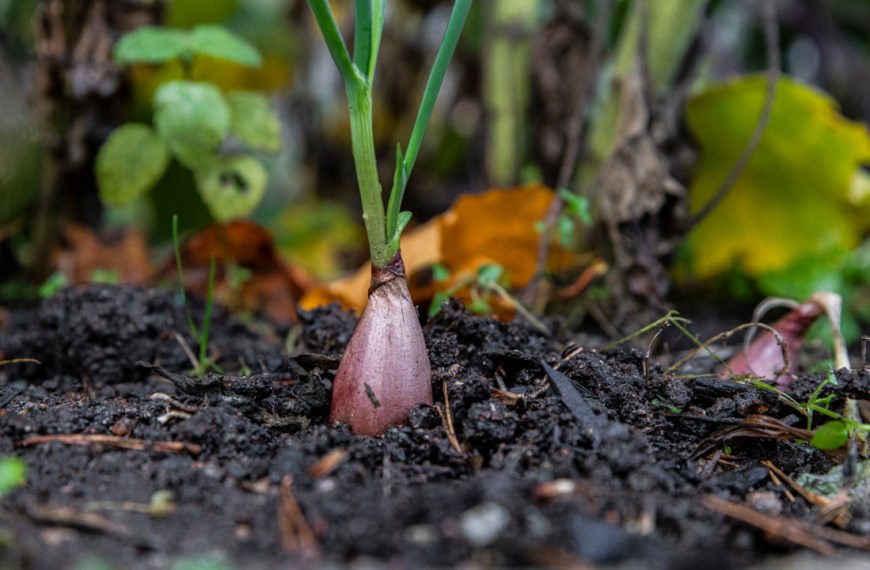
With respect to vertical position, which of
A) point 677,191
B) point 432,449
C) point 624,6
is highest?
point 624,6

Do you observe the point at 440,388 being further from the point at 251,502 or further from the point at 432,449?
the point at 251,502

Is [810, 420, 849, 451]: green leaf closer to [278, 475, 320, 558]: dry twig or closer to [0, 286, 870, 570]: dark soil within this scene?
[0, 286, 870, 570]: dark soil

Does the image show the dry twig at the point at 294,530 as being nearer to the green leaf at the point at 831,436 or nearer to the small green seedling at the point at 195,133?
the green leaf at the point at 831,436

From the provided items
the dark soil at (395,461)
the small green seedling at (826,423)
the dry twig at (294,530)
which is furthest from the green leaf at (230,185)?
the small green seedling at (826,423)

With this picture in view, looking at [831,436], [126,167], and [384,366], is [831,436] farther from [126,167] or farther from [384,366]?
[126,167]

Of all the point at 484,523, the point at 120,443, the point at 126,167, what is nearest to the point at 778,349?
the point at 484,523

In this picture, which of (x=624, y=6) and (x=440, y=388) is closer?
(x=440, y=388)

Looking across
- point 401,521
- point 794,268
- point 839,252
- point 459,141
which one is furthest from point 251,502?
point 459,141

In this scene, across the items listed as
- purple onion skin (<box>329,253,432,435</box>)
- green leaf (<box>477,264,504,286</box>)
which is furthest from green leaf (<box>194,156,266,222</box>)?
purple onion skin (<box>329,253,432,435</box>)
